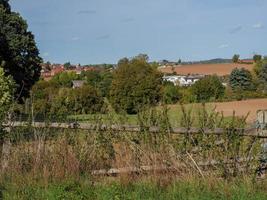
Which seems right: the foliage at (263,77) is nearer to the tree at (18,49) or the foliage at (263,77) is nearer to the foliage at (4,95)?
the tree at (18,49)

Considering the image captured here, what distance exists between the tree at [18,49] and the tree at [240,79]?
203 feet

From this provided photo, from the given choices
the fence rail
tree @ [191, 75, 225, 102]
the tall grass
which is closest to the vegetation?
the fence rail

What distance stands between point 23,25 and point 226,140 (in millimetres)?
45281

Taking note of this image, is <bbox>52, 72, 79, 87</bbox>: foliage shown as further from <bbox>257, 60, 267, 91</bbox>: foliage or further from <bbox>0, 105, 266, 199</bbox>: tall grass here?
<bbox>0, 105, 266, 199</bbox>: tall grass

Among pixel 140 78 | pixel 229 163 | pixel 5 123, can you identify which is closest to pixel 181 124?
pixel 229 163

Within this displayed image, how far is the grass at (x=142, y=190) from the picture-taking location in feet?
25.6

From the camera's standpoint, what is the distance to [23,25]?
51.6 metres

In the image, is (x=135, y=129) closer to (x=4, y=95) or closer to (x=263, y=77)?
(x=4, y=95)

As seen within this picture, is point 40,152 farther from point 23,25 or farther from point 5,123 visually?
point 23,25

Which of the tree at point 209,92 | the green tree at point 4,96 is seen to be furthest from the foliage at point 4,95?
Answer: the tree at point 209,92

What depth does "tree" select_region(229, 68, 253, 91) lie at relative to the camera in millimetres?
107350

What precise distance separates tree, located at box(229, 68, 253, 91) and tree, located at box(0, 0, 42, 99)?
61764 millimetres

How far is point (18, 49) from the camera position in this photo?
4925cm

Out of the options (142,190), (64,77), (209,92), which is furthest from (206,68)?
(142,190)
